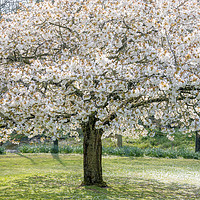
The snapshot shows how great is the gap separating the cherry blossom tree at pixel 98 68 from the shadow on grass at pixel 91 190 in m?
0.85

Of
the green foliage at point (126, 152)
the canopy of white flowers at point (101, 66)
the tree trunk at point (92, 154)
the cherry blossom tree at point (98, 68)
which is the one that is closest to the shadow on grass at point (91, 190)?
the tree trunk at point (92, 154)

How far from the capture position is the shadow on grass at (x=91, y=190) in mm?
8148

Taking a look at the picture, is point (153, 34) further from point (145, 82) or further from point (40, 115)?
point (40, 115)

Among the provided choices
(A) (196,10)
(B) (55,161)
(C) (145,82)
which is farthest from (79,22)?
(B) (55,161)

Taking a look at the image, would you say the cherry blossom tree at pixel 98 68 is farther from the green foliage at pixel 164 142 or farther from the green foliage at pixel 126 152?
the green foliage at pixel 164 142

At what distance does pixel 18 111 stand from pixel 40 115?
53cm

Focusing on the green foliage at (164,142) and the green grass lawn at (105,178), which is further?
the green foliage at (164,142)

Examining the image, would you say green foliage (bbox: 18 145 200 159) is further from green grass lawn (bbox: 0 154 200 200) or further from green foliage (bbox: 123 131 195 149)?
green foliage (bbox: 123 131 195 149)

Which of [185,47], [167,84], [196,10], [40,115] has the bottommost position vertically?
[40,115]

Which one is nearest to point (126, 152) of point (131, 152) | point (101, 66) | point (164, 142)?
point (131, 152)

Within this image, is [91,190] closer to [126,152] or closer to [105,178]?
[105,178]

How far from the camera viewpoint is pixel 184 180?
12195 millimetres

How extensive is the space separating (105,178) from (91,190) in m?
3.15

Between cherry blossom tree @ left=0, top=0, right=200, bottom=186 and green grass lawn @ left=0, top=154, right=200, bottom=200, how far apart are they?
3.98 ft
